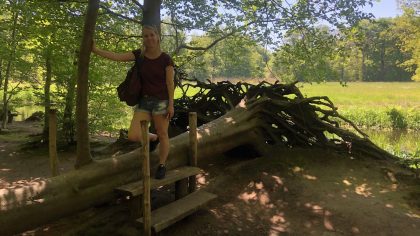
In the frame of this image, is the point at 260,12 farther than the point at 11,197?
Yes

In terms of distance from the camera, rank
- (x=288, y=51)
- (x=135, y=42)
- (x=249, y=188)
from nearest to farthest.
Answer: (x=249, y=188)
(x=135, y=42)
(x=288, y=51)

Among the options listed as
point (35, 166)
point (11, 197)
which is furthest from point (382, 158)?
point (35, 166)

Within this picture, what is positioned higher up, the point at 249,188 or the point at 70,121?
the point at 70,121

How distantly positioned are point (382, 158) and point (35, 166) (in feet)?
26.7

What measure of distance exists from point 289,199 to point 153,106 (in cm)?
293

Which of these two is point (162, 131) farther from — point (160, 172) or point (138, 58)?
point (138, 58)

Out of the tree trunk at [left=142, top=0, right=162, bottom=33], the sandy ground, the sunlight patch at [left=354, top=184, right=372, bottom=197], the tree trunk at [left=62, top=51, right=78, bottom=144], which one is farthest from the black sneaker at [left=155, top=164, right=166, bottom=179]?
the tree trunk at [left=62, top=51, right=78, bottom=144]

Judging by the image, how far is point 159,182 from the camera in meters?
4.88

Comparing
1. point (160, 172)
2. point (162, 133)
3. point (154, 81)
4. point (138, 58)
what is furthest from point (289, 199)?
point (138, 58)

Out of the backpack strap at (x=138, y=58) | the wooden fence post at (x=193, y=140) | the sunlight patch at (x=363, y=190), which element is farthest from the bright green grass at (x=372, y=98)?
the backpack strap at (x=138, y=58)

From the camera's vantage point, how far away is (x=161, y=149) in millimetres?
5168

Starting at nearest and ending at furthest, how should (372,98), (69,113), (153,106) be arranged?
1. (153,106)
2. (69,113)
3. (372,98)

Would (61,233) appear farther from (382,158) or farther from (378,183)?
(382,158)

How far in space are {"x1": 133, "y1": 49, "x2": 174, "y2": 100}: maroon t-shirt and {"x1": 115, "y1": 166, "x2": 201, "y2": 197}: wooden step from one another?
1122mm
